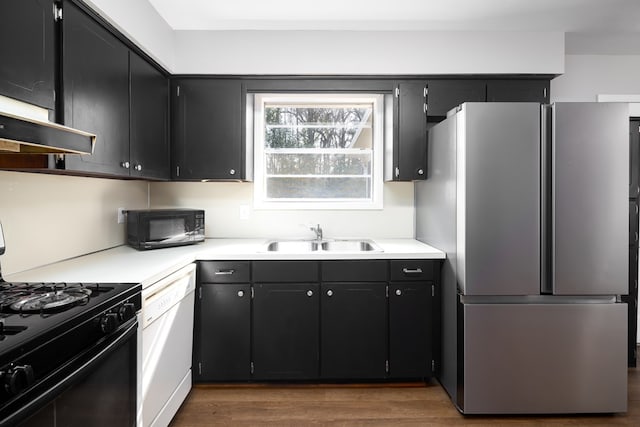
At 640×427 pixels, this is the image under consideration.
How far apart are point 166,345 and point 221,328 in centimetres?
50

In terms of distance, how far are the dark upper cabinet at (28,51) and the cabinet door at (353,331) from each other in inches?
69.2

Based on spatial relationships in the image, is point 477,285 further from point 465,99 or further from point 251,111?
point 251,111

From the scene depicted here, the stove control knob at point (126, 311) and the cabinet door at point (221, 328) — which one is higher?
the stove control knob at point (126, 311)

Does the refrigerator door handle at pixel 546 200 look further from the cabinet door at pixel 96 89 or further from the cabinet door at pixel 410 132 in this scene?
the cabinet door at pixel 96 89

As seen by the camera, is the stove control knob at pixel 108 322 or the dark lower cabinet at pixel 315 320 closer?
the stove control knob at pixel 108 322

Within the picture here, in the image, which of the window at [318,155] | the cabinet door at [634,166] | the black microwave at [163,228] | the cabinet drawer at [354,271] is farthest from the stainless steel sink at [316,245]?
the cabinet door at [634,166]

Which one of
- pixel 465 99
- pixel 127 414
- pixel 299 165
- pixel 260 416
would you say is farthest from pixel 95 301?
pixel 465 99

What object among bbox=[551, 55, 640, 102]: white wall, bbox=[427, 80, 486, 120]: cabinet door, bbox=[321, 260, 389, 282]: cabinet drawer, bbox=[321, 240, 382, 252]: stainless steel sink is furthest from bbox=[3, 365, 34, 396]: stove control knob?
bbox=[551, 55, 640, 102]: white wall

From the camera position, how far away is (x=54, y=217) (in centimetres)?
199

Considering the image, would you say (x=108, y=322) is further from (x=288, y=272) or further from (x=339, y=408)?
(x=339, y=408)

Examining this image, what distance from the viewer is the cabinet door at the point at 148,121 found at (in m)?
2.25

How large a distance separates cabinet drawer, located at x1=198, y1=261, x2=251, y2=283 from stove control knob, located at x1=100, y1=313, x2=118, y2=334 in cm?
105

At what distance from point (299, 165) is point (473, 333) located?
5.91ft

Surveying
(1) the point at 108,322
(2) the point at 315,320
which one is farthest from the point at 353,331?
(1) the point at 108,322
